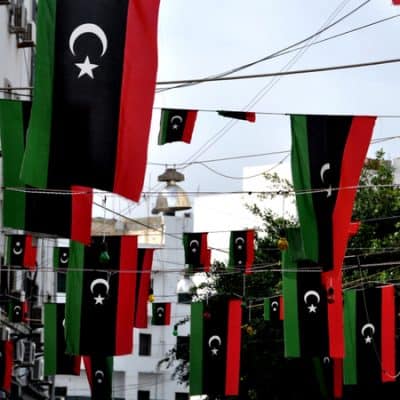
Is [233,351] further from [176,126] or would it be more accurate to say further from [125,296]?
[176,126]

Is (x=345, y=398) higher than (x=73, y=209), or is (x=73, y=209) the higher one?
(x=73, y=209)

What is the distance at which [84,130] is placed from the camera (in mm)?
12641

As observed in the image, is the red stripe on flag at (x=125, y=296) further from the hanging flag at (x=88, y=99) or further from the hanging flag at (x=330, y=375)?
the hanging flag at (x=88, y=99)

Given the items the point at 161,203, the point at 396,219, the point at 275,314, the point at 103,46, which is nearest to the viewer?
the point at 103,46

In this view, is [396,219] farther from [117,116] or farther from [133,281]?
[117,116]

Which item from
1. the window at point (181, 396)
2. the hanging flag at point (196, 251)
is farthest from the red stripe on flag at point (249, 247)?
the window at point (181, 396)

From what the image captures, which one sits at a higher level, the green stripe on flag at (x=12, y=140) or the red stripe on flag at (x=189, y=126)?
the red stripe on flag at (x=189, y=126)

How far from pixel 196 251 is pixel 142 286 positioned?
20.9 feet

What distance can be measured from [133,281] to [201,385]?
4397 mm

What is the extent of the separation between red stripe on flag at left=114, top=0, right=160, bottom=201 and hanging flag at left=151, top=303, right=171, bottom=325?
87.1ft

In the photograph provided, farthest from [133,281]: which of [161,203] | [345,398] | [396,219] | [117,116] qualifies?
[161,203]

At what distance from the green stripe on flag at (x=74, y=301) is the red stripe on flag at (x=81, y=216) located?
4.77 metres

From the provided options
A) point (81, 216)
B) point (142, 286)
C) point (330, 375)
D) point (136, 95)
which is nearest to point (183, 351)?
point (330, 375)

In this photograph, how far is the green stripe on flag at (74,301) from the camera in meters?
21.8
